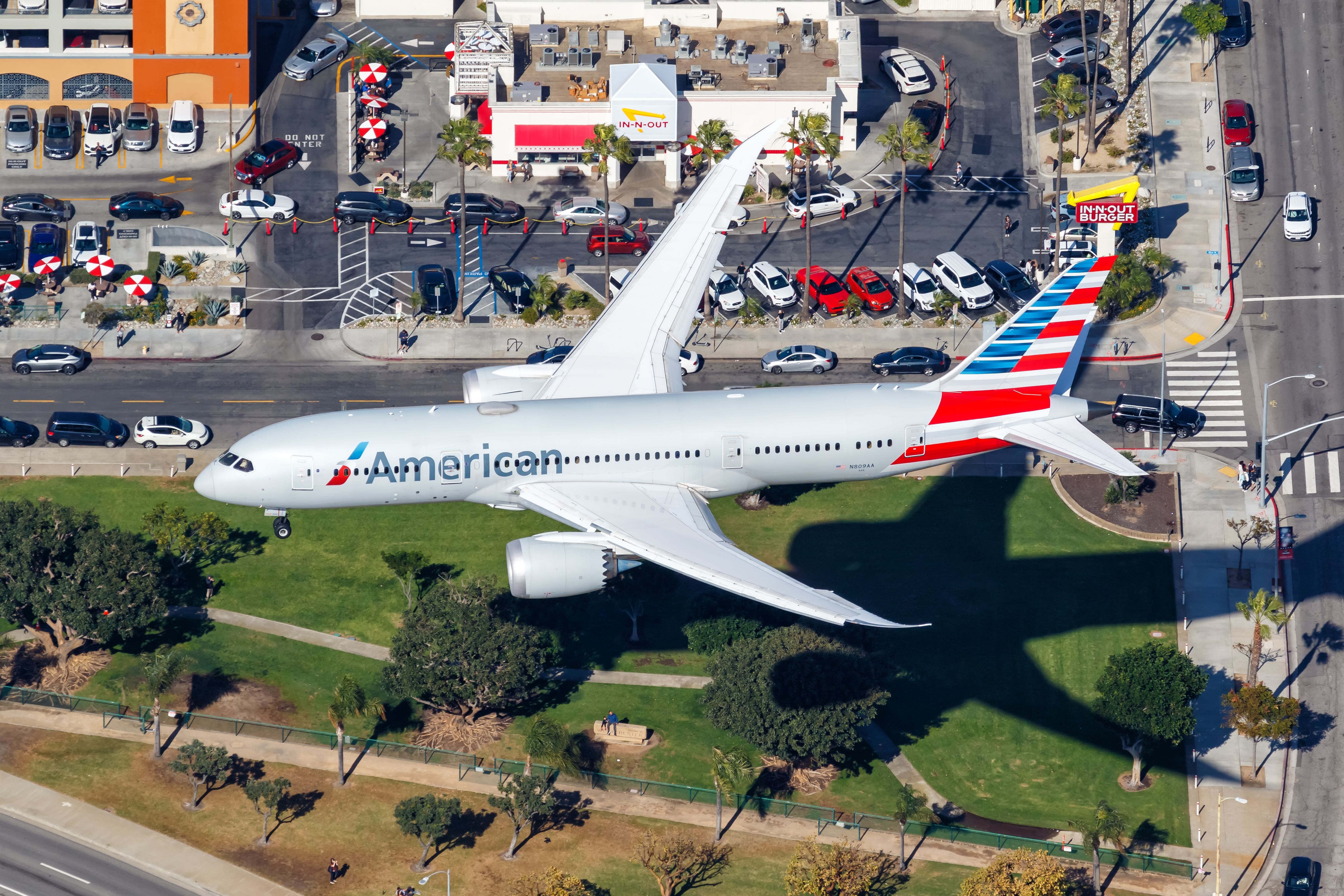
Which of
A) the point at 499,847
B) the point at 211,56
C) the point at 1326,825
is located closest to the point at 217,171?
the point at 211,56

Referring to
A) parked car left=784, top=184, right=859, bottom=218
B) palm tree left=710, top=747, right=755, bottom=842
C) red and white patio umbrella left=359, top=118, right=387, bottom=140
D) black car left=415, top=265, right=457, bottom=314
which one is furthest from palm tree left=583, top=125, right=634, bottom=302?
palm tree left=710, top=747, right=755, bottom=842

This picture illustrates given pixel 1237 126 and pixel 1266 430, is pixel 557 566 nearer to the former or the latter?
pixel 1266 430

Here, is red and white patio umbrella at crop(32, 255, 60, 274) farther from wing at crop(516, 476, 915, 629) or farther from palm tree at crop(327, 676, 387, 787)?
wing at crop(516, 476, 915, 629)

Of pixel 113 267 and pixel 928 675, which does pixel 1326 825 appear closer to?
pixel 928 675

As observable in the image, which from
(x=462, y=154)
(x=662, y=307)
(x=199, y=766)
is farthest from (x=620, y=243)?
(x=199, y=766)

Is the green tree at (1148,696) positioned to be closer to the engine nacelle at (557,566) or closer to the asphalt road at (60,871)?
the engine nacelle at (557,566)

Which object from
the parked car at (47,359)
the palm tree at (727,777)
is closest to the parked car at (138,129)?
the parked car at (47,359)
